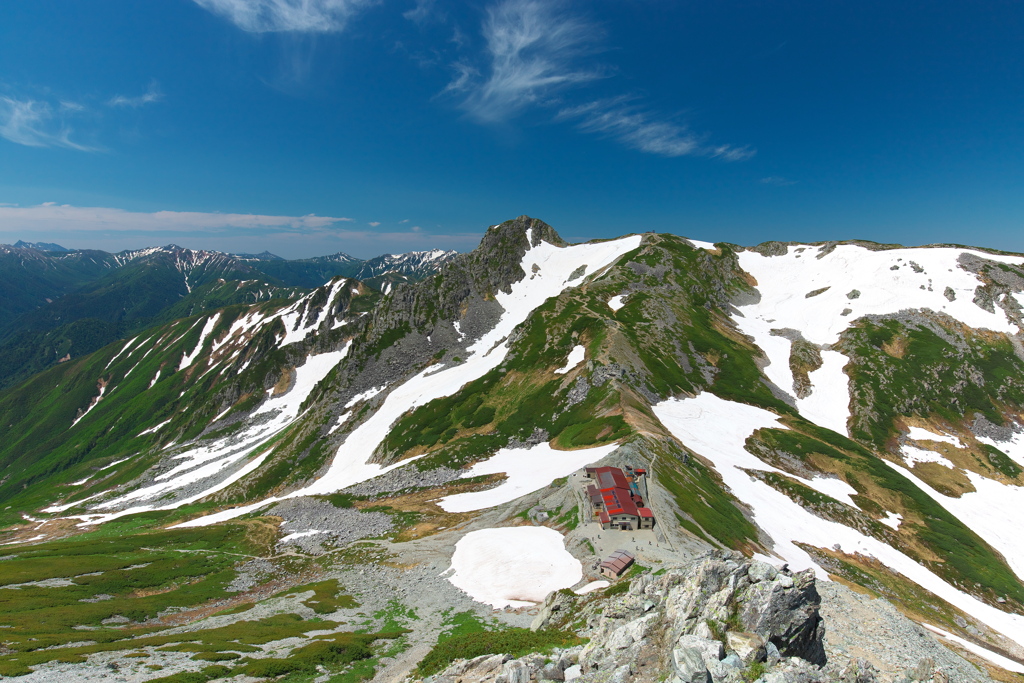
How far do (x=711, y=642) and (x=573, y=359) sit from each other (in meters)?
82.6

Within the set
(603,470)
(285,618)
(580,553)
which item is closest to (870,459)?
(603,470)

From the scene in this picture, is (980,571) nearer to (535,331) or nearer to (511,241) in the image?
(535,331)

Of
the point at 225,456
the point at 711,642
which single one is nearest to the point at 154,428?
the point at 225,456

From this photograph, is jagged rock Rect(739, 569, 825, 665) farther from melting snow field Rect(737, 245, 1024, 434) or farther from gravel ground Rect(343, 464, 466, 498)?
melting snow field Rect(737, 245, 1024, 434)

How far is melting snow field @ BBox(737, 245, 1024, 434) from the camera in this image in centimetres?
10750

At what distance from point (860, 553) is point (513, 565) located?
145 ft

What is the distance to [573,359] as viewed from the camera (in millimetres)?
96500

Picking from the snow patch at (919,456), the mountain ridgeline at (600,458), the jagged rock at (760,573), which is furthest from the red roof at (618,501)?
the snow patch at (919,456)

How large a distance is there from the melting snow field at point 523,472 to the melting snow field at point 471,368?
2856 cm

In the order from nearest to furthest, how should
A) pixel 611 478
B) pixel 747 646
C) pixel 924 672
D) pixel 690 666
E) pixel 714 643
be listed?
pixel 690 666 → pixel 714 643 → pixel 747 646 → pixel 924 672 → pixel 611 478

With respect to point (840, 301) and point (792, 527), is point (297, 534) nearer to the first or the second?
point (792, 527)

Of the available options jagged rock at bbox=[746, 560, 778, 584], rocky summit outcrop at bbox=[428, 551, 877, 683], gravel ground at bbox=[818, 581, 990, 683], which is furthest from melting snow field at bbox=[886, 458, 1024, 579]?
jagged rock at bbox=[746, 560, 778, 584]

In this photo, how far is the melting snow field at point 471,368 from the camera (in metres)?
96.4

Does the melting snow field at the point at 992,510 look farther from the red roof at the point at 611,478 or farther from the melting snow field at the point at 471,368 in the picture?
the melting snow field at the point at 471,368
